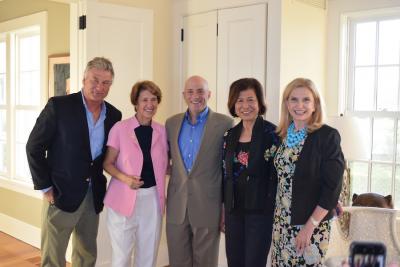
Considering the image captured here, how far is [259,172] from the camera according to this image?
237 centimetres

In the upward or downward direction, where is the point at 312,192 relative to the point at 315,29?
downward

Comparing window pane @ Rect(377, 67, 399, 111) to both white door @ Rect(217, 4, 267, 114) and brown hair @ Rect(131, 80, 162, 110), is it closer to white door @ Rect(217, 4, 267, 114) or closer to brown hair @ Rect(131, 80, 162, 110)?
white door @ Rect(217, 4, 267, 114)

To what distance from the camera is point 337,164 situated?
82.6 inches

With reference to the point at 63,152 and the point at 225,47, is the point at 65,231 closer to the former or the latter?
the point at 63,152

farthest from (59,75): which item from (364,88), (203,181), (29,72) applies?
(364,88)

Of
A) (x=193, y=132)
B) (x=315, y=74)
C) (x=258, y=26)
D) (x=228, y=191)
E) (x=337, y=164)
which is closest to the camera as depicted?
(x=337, y=164)

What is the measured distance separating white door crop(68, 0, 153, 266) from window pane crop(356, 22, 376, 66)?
169 cm

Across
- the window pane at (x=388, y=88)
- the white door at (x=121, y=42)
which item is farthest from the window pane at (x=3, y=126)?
the window pane at (x=388, y=88)

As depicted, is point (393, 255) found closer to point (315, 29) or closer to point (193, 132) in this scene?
point (193, 132)

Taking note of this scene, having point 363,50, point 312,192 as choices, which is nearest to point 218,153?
point 312,192

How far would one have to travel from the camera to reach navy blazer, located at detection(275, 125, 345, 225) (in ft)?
6.89

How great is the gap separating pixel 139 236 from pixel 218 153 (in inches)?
26.2

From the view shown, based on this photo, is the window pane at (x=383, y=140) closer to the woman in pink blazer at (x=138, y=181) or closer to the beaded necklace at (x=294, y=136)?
the beaded necklace at (x=294, y=136)

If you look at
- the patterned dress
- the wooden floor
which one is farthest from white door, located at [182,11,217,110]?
the wooden floor
